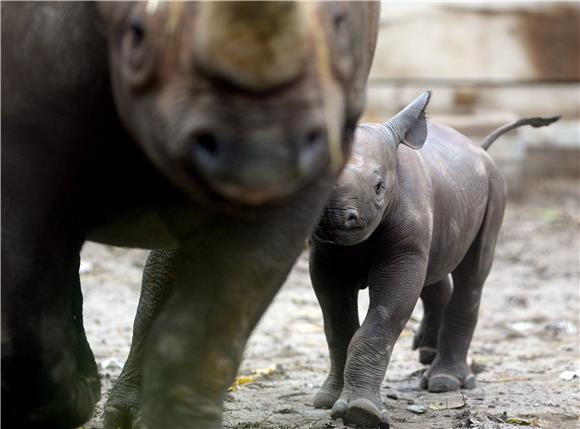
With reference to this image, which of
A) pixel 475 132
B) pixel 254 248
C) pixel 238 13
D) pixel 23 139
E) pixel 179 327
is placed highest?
pixel 475 132

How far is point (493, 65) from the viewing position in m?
13.5

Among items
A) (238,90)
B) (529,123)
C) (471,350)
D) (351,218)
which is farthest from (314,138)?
(471,350)

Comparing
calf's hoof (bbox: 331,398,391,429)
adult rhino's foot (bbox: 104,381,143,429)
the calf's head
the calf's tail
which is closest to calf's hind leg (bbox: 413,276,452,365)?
the calf's tail

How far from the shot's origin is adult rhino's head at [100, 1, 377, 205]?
2.65 m

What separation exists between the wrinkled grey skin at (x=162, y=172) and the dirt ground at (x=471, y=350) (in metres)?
1.60

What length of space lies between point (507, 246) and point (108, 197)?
764 cm

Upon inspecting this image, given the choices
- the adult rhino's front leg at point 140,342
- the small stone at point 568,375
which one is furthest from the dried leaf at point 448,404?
the adult rhino's front leg at point 140,342

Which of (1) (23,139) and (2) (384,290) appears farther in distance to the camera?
(2) (384,290)

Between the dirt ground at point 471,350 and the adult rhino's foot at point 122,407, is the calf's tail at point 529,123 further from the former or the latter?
the adult rhino's foot at point 122,407

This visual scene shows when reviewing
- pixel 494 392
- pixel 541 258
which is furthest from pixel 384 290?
pixel 541 258

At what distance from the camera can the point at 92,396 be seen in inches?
147

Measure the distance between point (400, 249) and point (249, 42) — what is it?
2747mm

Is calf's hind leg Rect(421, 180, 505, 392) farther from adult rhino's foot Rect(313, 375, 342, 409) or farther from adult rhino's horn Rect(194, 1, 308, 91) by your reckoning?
adult rhino's horn Rect(194, 1, 308, 91)

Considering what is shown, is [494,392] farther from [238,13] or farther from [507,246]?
[507,246]
